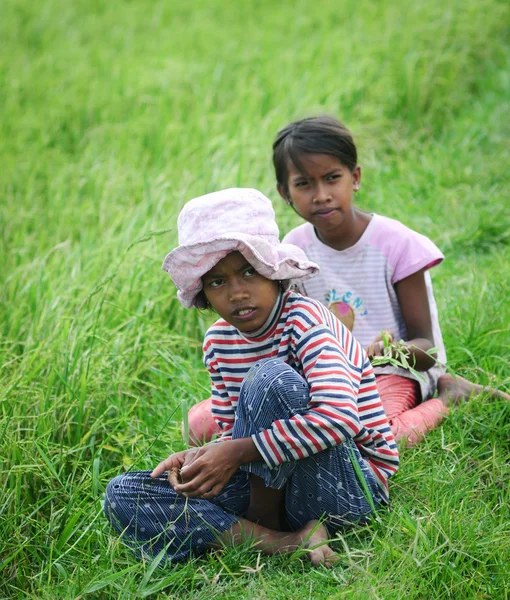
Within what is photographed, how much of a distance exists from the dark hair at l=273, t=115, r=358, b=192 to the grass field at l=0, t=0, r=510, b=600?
0.63 meters

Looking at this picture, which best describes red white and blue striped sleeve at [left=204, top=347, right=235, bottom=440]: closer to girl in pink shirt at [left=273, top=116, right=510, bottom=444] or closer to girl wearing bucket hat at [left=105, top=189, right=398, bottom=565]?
girl wearing bucket hat at [left=105, top=189, right=398, bottom=565]

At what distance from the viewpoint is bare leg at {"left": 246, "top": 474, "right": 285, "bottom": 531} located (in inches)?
83.5

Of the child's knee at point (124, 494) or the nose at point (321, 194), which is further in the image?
the nose at point (321, 194)

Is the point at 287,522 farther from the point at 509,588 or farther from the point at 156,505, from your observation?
the point at 509,588

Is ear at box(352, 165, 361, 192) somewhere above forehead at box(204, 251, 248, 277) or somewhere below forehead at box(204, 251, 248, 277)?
below

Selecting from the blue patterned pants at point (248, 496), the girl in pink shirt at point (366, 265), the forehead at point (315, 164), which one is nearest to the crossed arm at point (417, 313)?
the girl in pink shirt at point (366, 265)

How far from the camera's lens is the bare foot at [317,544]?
2002 mm

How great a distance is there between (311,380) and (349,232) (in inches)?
39.8

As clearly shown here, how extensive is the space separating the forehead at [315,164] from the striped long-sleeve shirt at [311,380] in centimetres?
78

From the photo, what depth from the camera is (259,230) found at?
6.70ft

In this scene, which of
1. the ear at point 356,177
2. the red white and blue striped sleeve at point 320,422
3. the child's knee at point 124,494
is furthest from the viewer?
the ear at point 356,177

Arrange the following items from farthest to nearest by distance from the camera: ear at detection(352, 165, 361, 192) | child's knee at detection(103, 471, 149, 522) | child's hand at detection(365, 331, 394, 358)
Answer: ear at detection(352, 165, 361, 192) < child's hand at detection(365, 331, 394, 358) < child's knee at detection(103, 471, 149, 522)

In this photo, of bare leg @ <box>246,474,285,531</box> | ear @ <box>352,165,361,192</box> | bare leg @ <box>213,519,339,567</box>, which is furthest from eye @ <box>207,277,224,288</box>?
ear @ <box>352,165,361,192</box>

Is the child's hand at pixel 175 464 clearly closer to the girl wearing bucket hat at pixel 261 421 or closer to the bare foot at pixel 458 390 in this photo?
the girl wearing bucket hat at pixel 261 421
